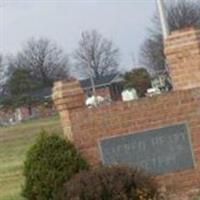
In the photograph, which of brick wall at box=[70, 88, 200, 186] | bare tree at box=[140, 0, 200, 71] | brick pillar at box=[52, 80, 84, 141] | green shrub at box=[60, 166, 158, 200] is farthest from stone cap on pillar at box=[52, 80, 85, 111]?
bare tree at box=[140, 0, 200, 71]

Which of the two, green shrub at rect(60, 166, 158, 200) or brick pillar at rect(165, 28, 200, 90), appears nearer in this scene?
green shrub at rect(60, 166, 158, 200)

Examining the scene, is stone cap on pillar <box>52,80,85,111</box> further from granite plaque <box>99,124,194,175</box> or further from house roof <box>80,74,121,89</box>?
house roof <box>80,74,121,89</box>

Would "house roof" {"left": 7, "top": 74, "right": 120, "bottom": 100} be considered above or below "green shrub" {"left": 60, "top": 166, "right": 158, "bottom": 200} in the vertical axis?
above

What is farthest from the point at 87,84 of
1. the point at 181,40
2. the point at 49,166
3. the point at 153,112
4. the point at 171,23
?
the point at 49,166

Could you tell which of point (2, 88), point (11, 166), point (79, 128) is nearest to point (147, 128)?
point (79, 128)

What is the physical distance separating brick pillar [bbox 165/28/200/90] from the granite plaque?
849 mm

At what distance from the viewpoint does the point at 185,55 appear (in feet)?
39.5

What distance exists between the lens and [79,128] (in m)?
11.5

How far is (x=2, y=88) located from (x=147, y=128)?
9499 centimetres

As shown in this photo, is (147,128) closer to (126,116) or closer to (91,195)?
(126,116)

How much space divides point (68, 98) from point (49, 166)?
1.33 metres

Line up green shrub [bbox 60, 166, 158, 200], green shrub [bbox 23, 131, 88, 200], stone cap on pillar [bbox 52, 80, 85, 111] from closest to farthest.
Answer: green shrub [bbox 60, 166, 158, 200] → green shrub [bbox 23, 131, 88, 200] → stone cap on pillar [bbox 52, 80, 85, 111]

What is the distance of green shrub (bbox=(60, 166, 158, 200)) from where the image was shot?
956 cm

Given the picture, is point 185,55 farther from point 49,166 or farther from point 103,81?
point 103,81
